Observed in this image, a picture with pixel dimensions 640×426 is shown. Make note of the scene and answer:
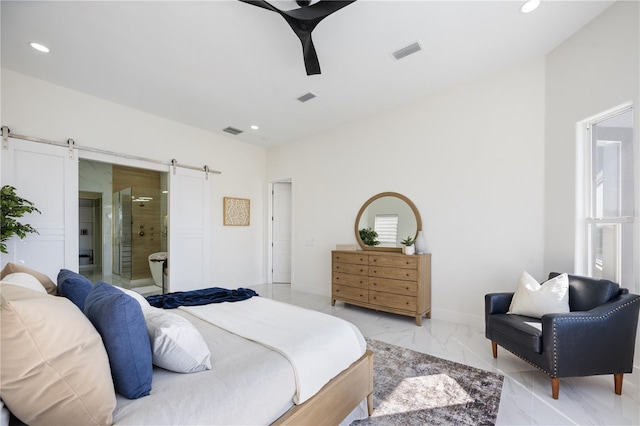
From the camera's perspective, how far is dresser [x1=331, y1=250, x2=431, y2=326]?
3494mm

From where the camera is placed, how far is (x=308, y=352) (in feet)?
4.93

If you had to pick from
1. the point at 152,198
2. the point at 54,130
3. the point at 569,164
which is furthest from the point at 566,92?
the point at 152,198

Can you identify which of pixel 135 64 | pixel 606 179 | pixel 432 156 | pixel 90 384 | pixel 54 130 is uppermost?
pixel 135 64

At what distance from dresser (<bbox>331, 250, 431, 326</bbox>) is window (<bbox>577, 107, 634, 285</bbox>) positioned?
1.58m

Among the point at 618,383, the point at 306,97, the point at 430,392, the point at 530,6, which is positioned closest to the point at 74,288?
the point at 430,392

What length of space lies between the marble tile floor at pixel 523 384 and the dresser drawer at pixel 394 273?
0.61 metres

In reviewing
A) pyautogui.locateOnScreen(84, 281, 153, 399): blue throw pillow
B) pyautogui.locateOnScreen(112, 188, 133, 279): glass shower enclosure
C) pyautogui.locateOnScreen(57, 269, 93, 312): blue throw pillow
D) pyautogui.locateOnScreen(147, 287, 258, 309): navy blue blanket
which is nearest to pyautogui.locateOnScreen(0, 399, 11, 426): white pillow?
pyautogui.locateOnScreen(84, 281, 153, 399): blue throw pillow

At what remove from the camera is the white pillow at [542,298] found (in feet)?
7.50

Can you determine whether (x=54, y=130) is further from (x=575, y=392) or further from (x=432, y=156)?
(x=575, y=392)

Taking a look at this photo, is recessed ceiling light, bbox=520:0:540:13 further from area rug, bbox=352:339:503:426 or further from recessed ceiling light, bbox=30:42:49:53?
recessed ceiling light, bbox=30:42:49:53

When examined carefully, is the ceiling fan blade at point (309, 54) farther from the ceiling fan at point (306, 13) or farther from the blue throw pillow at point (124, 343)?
the blue throw pillow at point (124, 343)

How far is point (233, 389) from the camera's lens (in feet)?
3.77

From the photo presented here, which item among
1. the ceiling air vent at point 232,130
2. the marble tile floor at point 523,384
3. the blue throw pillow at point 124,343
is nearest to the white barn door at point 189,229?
the ceiling air vent at point 232,130

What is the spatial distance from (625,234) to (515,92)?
6.09 feet
